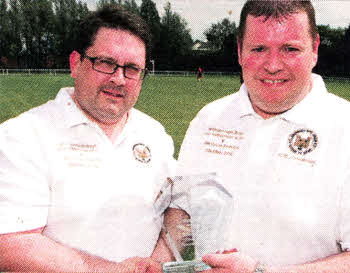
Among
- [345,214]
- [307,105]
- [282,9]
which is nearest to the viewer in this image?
[345,214]

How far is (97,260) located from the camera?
2.10 m

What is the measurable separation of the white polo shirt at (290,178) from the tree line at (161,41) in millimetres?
7391

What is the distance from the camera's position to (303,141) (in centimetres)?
199

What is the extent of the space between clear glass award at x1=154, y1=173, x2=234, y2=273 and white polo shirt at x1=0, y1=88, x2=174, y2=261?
15cm

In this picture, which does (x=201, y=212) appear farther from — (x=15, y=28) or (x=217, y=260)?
(x=15, y=28)

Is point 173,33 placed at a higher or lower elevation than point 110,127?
higher

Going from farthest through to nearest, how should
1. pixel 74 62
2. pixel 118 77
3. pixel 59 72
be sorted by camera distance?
pixel 59 72
pixel 74 62
pixel 118 77

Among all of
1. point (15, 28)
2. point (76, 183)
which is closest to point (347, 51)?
point (15, 28)

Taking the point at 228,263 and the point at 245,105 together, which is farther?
the point at 245,105

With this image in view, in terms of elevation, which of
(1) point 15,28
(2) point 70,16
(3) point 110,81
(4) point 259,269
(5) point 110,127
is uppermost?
(1) point 15,28

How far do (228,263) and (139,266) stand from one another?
532mm

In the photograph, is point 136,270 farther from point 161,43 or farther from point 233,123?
point 161,43

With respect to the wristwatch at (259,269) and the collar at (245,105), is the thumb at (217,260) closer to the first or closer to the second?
the wristwatch at (259,269)

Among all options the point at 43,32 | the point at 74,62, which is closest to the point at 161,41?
the point at 43,32
